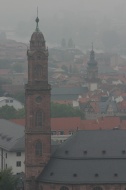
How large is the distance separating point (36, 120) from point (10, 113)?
3876 cm

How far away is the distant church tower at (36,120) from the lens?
66.4m

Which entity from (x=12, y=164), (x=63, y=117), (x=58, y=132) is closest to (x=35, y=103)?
(x=12, y=164)

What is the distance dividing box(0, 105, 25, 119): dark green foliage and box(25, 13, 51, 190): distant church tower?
115ft

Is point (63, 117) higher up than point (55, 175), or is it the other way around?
point (63, 117)

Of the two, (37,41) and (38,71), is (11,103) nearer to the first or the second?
(38,71)

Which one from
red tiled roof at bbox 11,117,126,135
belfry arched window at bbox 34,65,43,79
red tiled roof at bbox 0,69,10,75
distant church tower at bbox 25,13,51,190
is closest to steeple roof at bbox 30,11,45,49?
distant church tower at bbox 25,13,51,190

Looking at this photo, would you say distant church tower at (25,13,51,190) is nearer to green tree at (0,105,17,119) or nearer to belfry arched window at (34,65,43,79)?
belfry arched window at (34,65,43,79)

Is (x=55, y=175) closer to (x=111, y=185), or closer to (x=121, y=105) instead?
(x=111, y=185)

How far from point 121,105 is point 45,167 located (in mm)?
63904

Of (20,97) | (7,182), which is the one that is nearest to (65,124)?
(20,97)

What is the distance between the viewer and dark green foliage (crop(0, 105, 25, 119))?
338 feet

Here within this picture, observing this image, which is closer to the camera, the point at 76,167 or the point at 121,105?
the point at 76,167

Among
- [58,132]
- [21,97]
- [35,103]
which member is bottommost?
[35,103]

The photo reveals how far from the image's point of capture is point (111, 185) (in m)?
64.6
